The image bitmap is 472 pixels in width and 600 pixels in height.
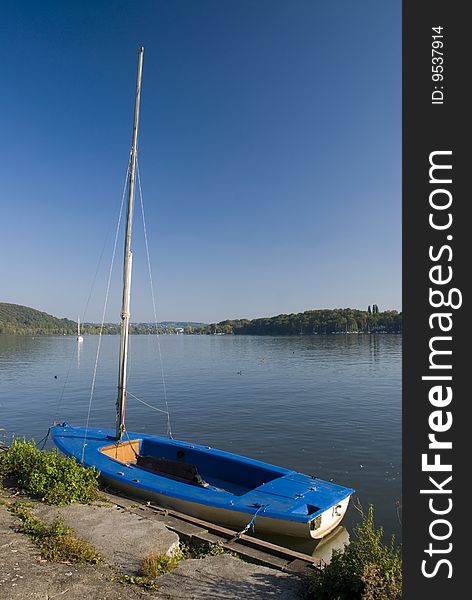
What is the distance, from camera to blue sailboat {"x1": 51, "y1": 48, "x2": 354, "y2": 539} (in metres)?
10.2

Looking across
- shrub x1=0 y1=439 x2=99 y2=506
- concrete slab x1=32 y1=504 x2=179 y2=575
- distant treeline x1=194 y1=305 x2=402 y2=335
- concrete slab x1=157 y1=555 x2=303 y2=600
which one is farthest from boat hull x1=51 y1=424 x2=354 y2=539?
distant treeline x1=194 y1=305 x2=402 y2=335

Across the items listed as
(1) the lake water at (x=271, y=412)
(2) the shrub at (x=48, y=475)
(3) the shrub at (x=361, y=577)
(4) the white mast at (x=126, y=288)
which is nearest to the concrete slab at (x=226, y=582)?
(3) the shrub at (x=361, y=577)

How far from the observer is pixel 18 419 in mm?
27344

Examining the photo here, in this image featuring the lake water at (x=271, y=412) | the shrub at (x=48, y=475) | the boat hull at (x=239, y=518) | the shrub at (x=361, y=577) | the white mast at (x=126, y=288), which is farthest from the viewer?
the lake water at (x=271, y=412)

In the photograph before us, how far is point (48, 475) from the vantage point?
33.3 feet

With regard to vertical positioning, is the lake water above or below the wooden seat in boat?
below

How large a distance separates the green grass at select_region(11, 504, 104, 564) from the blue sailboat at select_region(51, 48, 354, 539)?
12.3 ft

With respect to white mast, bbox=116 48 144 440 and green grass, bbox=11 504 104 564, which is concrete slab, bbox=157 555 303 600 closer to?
green grass, bbox=11 504 104 564

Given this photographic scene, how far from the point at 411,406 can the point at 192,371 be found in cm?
5005

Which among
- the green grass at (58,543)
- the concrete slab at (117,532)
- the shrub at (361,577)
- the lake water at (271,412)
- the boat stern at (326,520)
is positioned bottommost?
the lake water at (271,412)

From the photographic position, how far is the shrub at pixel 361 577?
16.6ft

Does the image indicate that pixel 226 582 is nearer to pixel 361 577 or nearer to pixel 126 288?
pixel 361 577

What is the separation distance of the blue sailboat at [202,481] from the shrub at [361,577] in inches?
161

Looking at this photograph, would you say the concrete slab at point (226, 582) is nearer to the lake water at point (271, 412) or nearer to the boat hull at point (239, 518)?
the boat hull at point (239, 518)
